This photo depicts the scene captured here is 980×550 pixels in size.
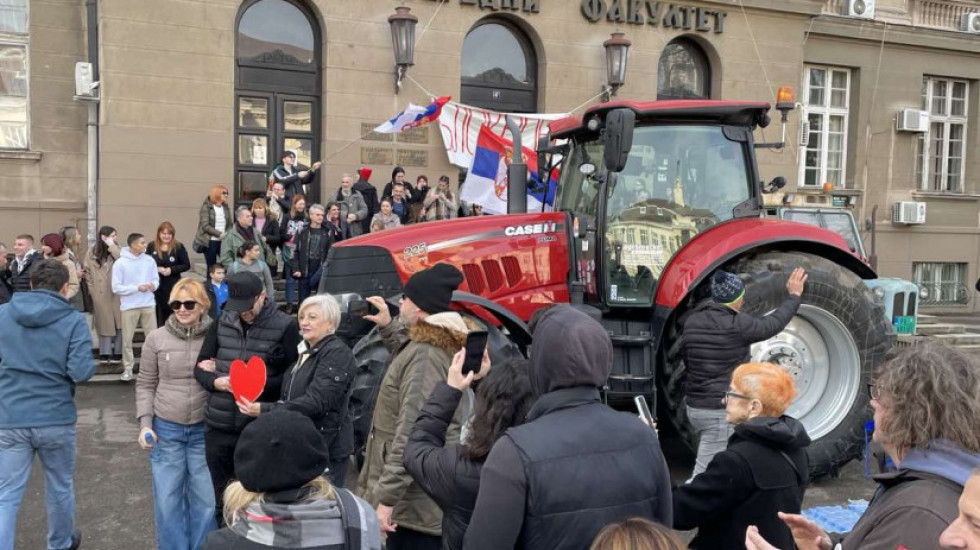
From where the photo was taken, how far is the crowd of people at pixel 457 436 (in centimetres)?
209

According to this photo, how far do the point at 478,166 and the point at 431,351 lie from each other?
8660 mm

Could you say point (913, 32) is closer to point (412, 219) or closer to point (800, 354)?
point (412, 219)

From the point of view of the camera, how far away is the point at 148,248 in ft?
32.2

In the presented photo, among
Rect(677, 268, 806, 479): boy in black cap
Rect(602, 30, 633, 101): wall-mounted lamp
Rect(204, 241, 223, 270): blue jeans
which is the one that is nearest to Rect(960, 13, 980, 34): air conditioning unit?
Rect(602, 30, 633, 101): wall-mounted lamp

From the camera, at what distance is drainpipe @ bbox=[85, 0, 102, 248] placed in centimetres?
1148

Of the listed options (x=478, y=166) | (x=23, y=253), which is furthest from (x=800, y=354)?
(x=23, y=253)

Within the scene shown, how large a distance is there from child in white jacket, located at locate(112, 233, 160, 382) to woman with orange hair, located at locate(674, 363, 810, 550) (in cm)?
771

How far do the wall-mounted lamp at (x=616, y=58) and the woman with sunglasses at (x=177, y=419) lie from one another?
10941 mm

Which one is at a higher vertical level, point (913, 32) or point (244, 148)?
point (913, 32)

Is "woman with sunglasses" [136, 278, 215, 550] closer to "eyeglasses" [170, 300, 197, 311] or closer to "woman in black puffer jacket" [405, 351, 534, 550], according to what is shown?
"eyeglasses" [170, 300, 197, 311]

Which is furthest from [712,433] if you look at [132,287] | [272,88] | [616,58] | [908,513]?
[616,58]

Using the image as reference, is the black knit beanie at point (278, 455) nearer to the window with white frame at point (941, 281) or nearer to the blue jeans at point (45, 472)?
the blue jeans at point (45, 472)

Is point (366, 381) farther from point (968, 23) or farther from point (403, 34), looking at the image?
point (968, 23)

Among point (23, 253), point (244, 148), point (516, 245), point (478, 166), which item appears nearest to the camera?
point (516, 245)
